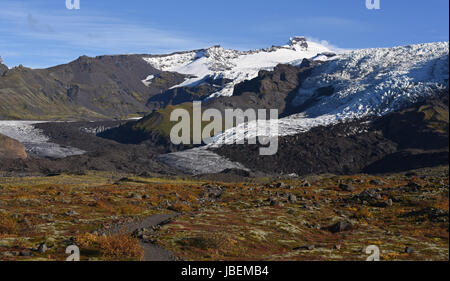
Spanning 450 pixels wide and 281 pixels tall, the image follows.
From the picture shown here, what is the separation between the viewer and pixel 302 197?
239 ft

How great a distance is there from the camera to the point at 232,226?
1791 inches

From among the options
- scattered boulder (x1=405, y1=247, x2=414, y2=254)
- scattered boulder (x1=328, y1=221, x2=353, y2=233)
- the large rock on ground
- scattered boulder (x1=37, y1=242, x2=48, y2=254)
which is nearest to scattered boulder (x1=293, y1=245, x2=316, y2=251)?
scattered boulder (x1=405, y1=247, x2=414, y2=254)

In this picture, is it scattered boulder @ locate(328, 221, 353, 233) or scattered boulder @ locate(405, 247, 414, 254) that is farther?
scattered boulder @ locate(328, 221, 353, 233)

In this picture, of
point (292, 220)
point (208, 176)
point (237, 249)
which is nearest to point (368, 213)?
point (292, 220)

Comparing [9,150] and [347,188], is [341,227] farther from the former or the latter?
[9,150]

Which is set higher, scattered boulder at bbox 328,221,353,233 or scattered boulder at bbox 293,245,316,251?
scattered boulder at bbox 293,245,316,251

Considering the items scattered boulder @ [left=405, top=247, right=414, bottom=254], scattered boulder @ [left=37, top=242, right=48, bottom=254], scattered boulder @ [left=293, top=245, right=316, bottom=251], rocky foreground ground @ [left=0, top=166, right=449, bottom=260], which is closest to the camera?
scattered boulder @ [left=37, top=242, right=48, bottom=254]

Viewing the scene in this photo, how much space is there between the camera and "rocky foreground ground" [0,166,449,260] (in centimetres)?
3297

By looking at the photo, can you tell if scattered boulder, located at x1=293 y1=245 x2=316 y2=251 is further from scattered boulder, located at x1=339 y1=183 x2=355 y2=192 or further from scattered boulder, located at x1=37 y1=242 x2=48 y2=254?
scattered boulder, located at x1=339 y1=183 x2=355 y2=192

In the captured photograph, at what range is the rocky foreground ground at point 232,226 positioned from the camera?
33.0 m

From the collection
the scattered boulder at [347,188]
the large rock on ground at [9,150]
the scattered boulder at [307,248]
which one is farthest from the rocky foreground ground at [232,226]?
the large rock on ground at [9,150]

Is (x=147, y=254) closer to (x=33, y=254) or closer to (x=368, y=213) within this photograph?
(x=33, y=254)

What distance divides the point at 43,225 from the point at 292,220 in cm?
2642
